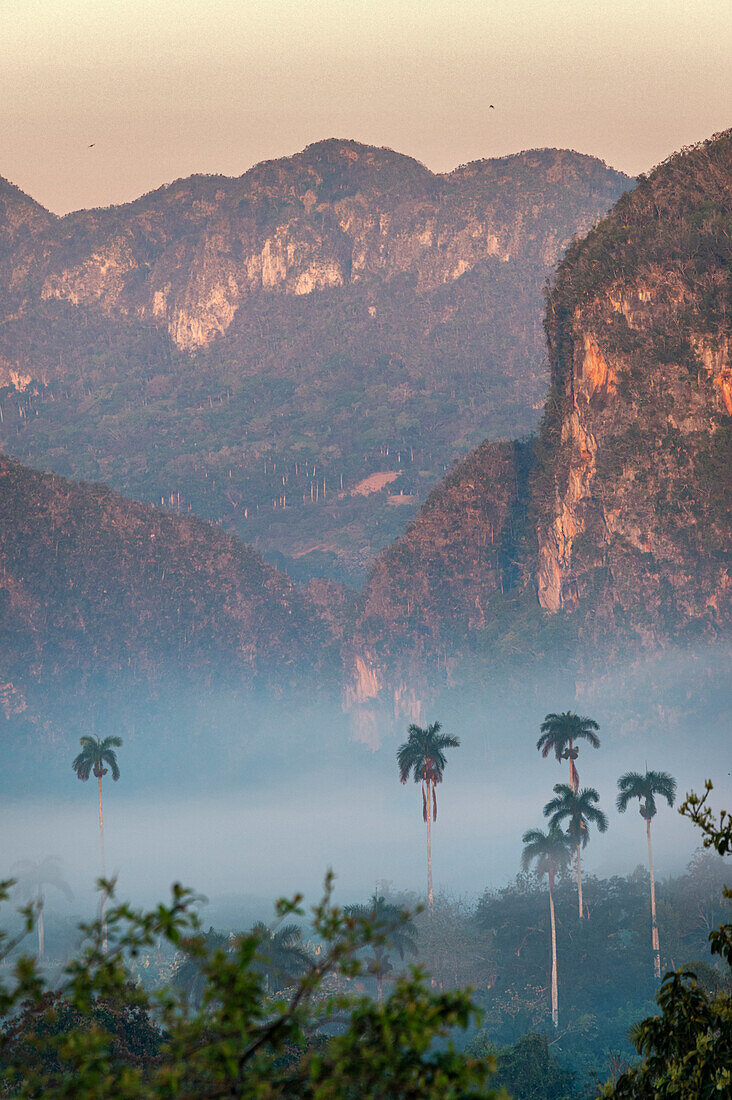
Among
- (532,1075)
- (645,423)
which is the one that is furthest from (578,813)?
(645,423)

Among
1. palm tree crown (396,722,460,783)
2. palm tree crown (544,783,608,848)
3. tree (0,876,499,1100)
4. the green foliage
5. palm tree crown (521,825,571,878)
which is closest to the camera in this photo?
tree (0,876,499,1100)

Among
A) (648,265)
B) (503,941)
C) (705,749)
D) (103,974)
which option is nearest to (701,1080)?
(103,974)

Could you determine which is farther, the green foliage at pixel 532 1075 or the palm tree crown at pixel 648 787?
the palm tree crown at pixel 648 787

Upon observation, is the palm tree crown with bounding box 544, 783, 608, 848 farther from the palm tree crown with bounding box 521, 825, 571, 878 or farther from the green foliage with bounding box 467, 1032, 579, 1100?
the green foliage with bounding box 467, 1032, 579, 1100

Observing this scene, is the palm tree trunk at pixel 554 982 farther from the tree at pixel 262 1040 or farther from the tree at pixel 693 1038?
the tree at pixel 262 1040

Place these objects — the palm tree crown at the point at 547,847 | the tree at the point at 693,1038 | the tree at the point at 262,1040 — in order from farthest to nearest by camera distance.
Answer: the palm tree crown at the point at 547,847 → the tree at the point at 693,1038 → the tree at the point at 262,1040

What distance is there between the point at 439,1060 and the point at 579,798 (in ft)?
310

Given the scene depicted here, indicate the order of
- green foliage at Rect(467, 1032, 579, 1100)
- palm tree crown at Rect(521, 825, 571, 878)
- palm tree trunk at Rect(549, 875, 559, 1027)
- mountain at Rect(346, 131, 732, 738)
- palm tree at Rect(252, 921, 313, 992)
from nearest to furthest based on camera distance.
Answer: green foliage at Rect(467, 1032, 579, 1100) < palm tree at Rect(252, 921, 313, 992) < palm tree trunk at Rect(549, 875, 559, 1027) < palm tree crown at Rect(521, 825, 571, 878) < mountain at Rect(346, 131, 732, 738)

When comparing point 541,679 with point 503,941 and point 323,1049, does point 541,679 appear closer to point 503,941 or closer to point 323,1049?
point 503,941

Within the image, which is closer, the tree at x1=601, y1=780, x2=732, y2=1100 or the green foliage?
the tree at x1=601, y1=780, x2=732, y2=1100

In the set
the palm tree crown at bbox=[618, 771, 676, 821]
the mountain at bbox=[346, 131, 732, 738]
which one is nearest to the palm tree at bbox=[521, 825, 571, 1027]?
the palm tree crown at bbox=[618, 771, 676, 821]

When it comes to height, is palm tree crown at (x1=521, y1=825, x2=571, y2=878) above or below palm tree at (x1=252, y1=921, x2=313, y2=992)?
above

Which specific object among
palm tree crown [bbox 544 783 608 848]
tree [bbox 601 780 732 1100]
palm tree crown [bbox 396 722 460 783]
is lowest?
tree [bbox 601 780 732 1100]

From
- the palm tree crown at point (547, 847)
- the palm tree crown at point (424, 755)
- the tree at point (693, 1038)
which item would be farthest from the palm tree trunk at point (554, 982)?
the tree at point (693, 1038)
